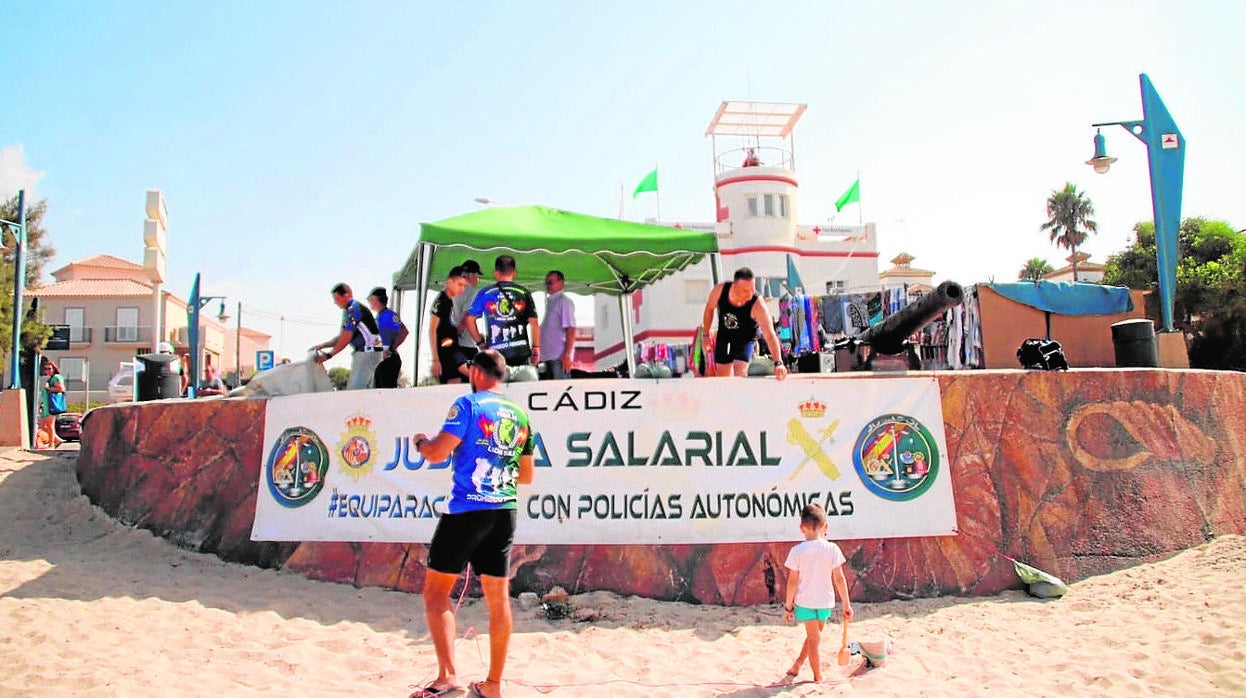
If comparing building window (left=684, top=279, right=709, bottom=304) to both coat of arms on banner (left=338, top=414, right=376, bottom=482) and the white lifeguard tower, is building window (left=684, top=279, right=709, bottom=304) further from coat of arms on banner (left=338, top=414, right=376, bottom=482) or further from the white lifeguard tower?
coat of arms on banner (left=338, top=414, right=376, bottom=482)

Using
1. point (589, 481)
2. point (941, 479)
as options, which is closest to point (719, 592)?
point (589, 481)

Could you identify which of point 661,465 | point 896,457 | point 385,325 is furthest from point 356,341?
point 896,457

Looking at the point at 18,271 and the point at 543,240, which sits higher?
the point at 18,271

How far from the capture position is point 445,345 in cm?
642

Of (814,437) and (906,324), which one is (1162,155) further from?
(814,437)

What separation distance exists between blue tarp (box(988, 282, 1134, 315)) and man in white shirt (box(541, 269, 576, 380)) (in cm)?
678

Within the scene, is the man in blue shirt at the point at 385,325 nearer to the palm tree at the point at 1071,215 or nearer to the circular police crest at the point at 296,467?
the circular police crest at the point at 296,467

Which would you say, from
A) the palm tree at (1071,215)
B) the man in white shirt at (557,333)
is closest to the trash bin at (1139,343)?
the man in white shirt at (557,333)

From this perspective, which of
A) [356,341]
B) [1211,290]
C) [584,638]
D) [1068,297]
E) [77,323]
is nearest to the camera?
[584,638]

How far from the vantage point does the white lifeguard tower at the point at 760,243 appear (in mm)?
29031

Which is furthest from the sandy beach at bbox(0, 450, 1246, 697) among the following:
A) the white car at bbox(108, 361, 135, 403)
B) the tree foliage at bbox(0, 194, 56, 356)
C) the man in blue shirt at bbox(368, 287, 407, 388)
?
the tree foliage at bbox(0, 194, 56, 356)

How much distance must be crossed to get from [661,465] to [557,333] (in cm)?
221

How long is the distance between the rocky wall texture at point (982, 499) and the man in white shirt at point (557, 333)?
2171mm

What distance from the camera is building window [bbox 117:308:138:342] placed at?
45594 mm
